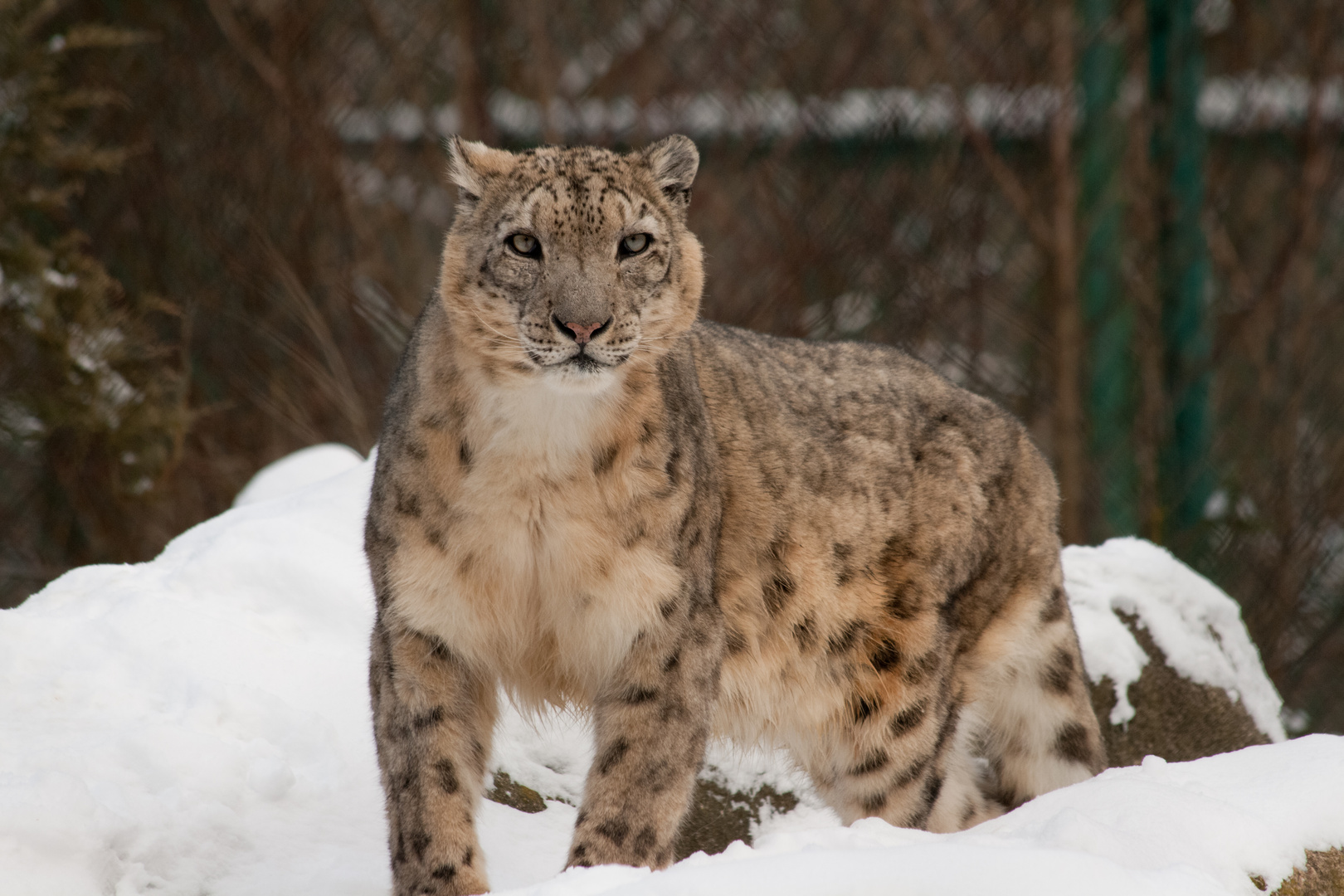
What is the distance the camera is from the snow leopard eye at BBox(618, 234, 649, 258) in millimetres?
3643

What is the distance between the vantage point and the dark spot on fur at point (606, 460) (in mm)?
3639

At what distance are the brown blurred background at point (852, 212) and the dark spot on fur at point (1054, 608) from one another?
3.14 metres

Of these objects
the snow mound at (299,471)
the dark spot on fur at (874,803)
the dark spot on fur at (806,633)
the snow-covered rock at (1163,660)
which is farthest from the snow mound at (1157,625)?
the snow mound at (299,471)

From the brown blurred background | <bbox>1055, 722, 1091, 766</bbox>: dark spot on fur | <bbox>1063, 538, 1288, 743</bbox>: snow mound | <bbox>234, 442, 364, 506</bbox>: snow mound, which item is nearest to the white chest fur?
<bbox>1055, 722, 1091, 766</bbox>: dark spot on fur

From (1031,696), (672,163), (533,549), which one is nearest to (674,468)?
(533,549)

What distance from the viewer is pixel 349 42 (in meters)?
7.88

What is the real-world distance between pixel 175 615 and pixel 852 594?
7.27 feet

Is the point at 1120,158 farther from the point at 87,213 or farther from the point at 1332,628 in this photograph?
the point at 87,213

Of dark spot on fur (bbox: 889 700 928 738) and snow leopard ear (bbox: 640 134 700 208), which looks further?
dark spot on fur (bbox: 889 700 928 738)

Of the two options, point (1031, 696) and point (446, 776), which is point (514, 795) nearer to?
point (446, 776)

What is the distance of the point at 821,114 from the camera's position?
25.6ft

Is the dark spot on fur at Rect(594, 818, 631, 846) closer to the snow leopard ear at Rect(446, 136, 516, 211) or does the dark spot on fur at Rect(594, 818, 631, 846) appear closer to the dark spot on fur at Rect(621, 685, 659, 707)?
the dark spot on fur at Rect(621, 685, 659, 707)

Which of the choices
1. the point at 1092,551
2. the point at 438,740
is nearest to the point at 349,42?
the point at 1092,551

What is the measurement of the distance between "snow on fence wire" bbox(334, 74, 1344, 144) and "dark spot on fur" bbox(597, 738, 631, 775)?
15.4 feet
